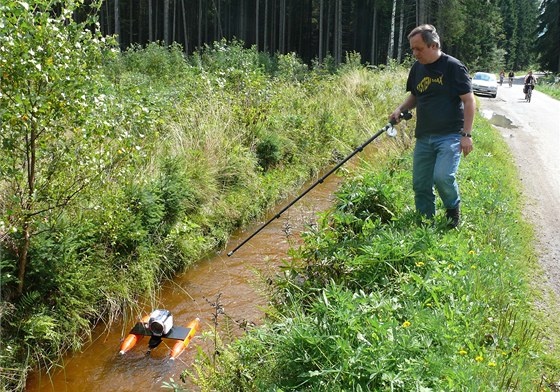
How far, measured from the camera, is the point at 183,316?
5078 mm

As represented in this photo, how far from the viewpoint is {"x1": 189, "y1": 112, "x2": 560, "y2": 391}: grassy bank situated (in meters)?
2.79

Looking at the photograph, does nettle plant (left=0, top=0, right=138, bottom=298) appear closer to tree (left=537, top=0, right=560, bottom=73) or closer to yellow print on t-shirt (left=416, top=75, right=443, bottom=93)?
yellow print on t-shirt (left=416, top=75, right=443, bottom=93)

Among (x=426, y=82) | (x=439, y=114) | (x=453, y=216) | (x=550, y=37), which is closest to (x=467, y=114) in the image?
(x=439, y=114)

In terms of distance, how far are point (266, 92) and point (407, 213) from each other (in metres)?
5.93

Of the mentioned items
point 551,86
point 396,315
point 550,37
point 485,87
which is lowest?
point 551,86

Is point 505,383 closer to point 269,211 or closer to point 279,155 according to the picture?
point 269,211

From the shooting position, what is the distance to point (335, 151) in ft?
35.4

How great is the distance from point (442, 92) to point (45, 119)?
3515 mm

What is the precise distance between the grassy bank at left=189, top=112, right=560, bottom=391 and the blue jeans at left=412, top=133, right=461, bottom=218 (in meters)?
0.23

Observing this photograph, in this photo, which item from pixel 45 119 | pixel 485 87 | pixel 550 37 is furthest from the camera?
pixel 550 37

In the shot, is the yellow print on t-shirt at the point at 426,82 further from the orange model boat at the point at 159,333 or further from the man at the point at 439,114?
the orange model boat at the point at 159,333

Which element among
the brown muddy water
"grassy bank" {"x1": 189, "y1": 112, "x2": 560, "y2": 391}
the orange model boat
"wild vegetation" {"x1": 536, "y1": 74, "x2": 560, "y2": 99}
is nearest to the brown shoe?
"grassy bank" {"x1": 189, "y1": 112, "x2": 560, "y2": 391}

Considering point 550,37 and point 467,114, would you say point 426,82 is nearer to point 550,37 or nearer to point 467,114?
point 467,114

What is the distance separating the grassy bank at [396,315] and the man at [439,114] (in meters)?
0.40
